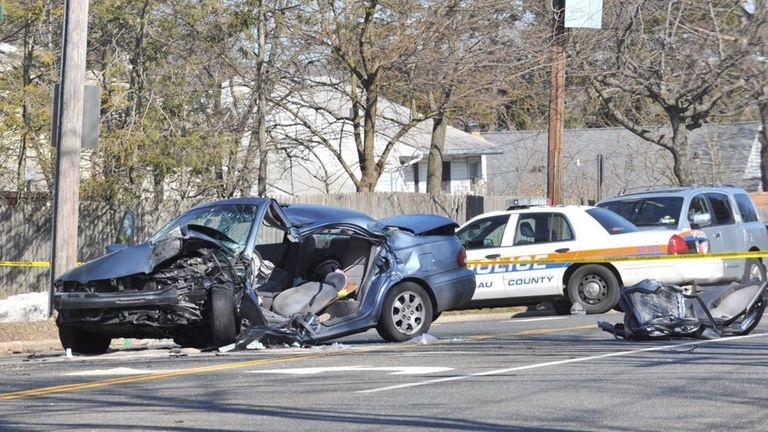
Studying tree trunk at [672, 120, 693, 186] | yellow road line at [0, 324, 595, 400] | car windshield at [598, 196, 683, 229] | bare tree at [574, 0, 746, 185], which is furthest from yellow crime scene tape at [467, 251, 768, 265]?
tree trunk at [672, 120, 693, 186]

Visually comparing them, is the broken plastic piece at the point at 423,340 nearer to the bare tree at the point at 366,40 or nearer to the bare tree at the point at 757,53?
the bare tree at the point at 366,40

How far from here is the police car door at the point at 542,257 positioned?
60.2 feet

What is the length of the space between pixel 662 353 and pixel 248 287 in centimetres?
410

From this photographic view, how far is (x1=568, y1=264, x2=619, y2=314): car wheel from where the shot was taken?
1825 cm

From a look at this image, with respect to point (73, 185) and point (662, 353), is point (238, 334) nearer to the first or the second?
point (662, 353)

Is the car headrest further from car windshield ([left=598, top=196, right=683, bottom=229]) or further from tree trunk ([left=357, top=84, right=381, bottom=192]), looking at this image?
tree trunk ([left=357, top=84, right=381, bottom=192])

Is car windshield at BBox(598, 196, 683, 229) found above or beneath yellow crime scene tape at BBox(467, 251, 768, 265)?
above

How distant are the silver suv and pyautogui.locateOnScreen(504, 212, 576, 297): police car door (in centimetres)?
186

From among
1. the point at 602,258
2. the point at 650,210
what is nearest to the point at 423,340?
the point at 602,258

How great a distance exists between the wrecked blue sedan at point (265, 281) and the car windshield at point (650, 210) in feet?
21.0

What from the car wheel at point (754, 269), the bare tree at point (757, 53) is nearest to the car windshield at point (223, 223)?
the car wheel at point (754, 269)

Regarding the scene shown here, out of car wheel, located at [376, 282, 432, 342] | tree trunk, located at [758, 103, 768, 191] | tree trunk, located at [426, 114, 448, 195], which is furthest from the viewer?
tree trunk, located at [426, 114, 448, 195]

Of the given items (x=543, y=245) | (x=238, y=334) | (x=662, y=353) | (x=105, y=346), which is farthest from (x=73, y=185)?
(x=662, y=353)

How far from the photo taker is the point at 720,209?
20.3 m
